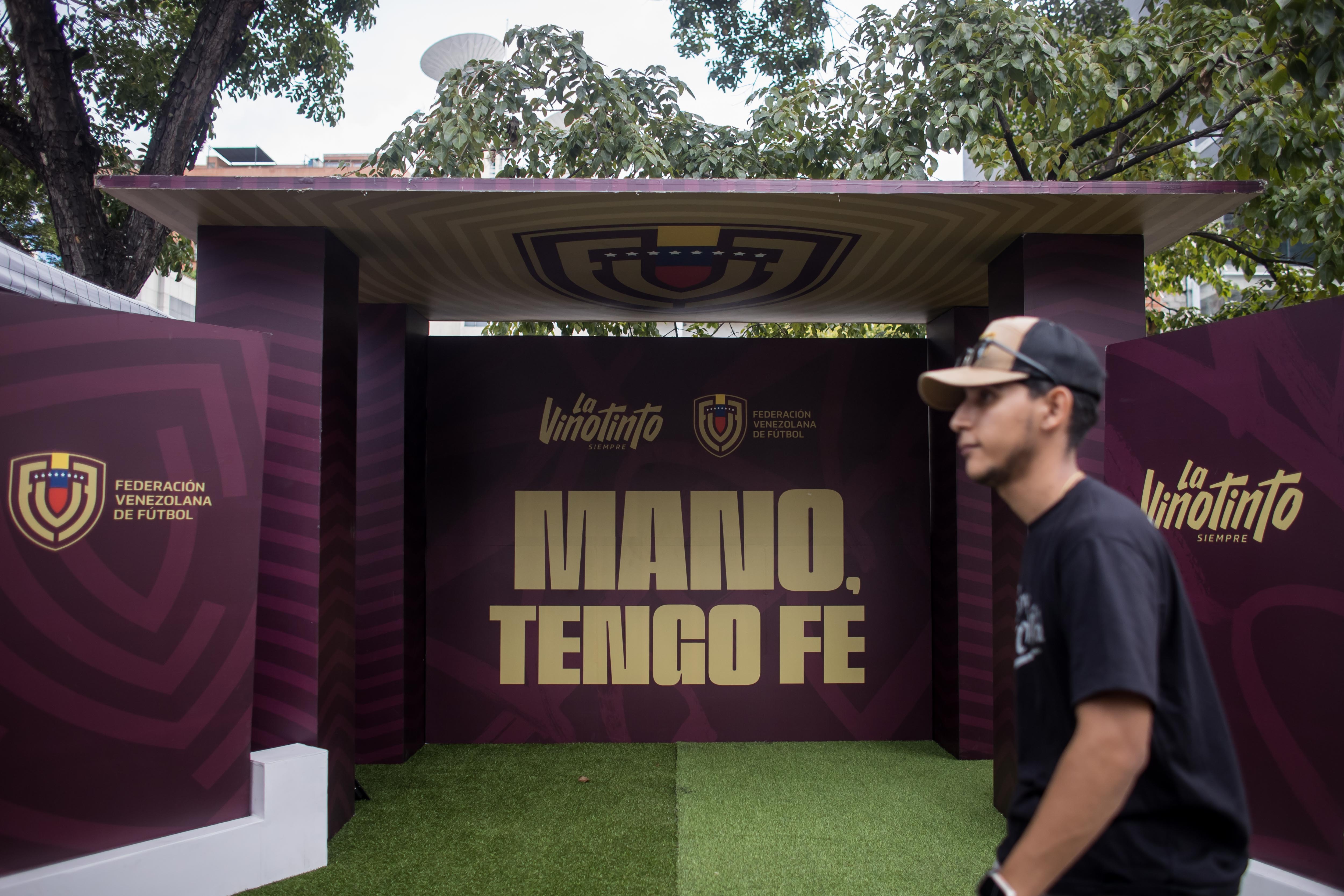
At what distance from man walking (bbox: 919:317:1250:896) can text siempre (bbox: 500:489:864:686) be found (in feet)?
14.0

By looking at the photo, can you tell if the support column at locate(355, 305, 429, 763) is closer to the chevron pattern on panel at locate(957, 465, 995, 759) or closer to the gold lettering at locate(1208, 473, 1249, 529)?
the chevron pattern on panel at locate(957, 465, 995, 759)

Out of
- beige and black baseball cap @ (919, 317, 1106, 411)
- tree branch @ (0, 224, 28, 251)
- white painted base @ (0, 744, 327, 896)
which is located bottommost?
white painted base @ (0, 744, 327, 896)

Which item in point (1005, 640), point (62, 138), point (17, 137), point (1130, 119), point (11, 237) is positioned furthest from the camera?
point (11, 237)

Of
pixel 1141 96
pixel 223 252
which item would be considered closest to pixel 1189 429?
pixel 223 252

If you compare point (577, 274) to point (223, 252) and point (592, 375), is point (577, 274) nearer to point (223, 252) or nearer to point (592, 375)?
point (592, 375)

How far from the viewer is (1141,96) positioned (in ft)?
20.4

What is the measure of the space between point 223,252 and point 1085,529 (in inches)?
149

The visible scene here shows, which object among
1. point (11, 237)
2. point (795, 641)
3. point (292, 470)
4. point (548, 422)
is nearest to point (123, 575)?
point (292, 470)

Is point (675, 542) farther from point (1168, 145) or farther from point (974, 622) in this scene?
point (1168, 145)

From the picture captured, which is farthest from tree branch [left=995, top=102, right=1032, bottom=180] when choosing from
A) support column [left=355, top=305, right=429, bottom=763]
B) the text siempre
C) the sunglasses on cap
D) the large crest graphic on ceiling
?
the sunglasses on cap

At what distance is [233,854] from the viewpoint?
3.22 m

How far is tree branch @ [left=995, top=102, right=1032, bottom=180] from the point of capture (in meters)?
5.98

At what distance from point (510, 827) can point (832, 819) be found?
1525mm

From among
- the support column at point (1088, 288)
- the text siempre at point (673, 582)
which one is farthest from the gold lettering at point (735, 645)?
the support column at point (1088, 288)
